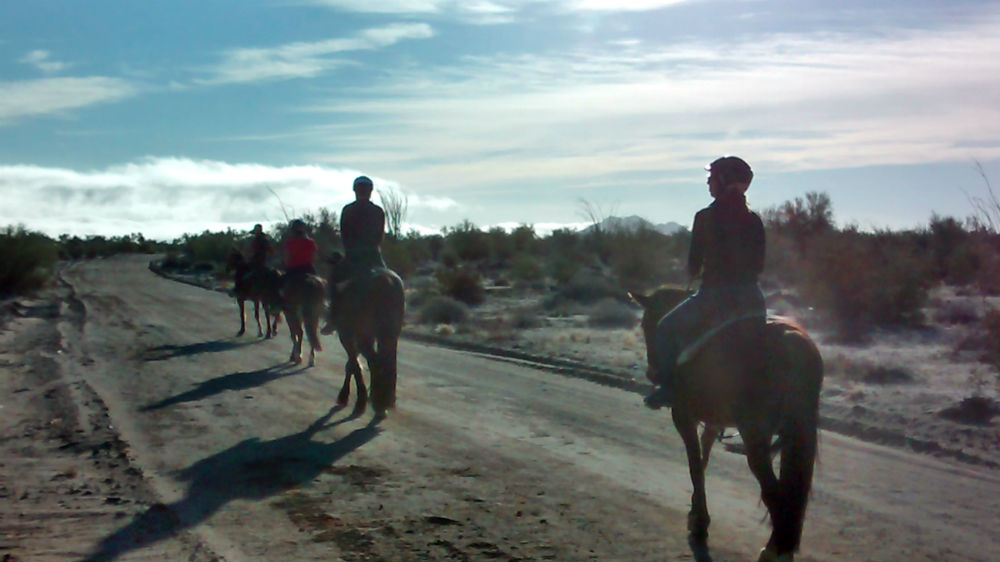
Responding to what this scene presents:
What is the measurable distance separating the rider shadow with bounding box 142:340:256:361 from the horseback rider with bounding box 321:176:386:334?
26.4 feet

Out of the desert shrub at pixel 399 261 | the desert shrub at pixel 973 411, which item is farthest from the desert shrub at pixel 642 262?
the desert shrub at pixel 973 411

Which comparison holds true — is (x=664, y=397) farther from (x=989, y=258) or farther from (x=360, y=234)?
(x=989, y=258)

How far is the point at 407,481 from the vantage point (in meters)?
9.41

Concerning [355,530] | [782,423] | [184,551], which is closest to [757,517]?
[782,423]

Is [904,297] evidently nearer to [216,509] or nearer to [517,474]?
[517,474]

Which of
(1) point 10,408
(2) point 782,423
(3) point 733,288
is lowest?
(1) point 10,408

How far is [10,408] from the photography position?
14219 millimetres

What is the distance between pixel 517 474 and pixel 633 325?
18.6 metres

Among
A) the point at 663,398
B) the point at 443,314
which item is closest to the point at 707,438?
the point at 663,398

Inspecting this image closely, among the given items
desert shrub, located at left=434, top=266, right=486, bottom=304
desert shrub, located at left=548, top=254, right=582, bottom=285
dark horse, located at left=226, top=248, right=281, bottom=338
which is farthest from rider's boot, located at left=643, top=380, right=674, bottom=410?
desert shrub, located at left=548, top=254, right=582, bottom=285

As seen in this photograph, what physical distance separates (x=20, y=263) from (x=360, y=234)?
34549 mm

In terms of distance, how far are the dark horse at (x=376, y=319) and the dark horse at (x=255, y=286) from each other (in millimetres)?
8894

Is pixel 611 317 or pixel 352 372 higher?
pixel 611 317

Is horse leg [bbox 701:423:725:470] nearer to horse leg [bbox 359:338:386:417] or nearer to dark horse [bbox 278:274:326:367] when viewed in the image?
horse leg [bbox 359:338:386:417]
